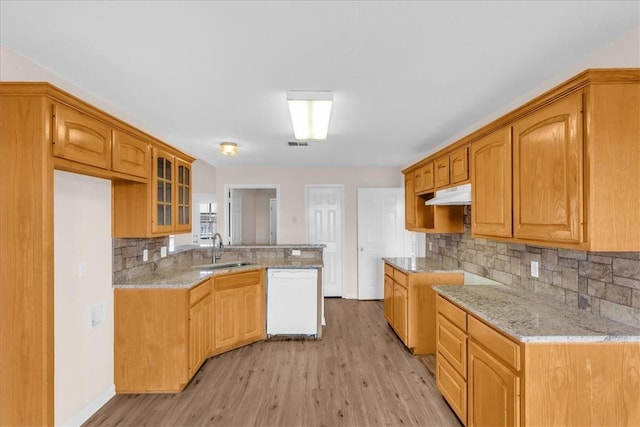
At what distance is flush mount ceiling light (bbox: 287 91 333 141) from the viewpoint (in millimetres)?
2299

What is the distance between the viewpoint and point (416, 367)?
10.0ft

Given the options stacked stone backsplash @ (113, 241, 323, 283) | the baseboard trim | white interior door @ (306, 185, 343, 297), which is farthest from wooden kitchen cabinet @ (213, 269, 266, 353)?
white interior door @ (306, 185, 343, 297)

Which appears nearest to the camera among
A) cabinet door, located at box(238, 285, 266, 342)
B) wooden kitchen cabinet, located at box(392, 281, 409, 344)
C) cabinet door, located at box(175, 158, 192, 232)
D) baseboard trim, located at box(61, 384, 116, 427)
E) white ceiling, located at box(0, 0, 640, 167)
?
white ceiling, located at box(0, 0, 640, 167)

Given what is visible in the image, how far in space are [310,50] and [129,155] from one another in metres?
1.66

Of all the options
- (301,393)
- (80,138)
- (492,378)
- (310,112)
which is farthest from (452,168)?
(80,138)

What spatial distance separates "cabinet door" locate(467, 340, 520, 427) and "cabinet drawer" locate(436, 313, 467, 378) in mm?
85

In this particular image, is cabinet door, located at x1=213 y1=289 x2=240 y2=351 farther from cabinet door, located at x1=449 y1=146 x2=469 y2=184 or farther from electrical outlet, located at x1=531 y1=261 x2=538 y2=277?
electrical outlet, located at x1=531 y1=261 x2=538 y2=277

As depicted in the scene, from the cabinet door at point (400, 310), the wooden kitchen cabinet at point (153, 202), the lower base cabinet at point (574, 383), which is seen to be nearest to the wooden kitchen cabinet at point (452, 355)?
the lower base cabinet at point (574, 383)

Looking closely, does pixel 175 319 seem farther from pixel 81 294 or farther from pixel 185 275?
pixel 81 294

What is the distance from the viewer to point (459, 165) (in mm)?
2803

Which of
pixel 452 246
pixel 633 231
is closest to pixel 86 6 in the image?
pixel 633 231

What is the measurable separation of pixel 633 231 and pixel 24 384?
10.6ft

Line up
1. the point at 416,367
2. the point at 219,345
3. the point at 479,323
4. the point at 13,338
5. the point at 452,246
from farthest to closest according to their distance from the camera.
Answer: the point at 452,246 → the point at 219,345 → the point at 416,367 → the point at 479,323 → the point at 13,338

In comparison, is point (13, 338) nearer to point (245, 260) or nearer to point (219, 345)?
point (219, 345)
